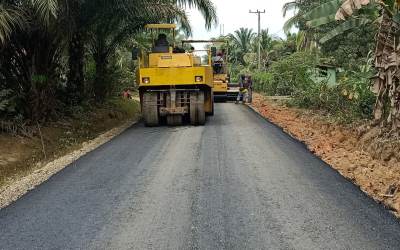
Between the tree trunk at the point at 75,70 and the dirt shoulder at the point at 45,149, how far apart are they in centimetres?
62

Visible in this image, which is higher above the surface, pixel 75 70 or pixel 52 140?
pixel 75 70

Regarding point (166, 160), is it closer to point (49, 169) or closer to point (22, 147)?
point (49, 169)

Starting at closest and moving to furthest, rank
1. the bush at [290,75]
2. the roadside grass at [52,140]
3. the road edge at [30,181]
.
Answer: the road edge at [30,181]
the roadside grass at [52,140]
the bush at [290,75]

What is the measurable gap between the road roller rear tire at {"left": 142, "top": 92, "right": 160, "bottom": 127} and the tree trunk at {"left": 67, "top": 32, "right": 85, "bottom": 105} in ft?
10.9

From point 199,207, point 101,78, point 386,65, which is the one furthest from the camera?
point 101,78

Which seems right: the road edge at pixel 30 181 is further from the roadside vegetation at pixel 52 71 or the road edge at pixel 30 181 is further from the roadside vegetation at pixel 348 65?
the roadside vegetation at pixel 348 65

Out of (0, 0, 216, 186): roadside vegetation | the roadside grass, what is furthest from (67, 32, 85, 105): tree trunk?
the roadside grass

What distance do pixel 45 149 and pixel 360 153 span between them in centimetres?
750

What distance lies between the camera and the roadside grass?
35.6ft

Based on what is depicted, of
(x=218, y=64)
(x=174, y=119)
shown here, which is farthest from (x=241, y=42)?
(x=174, y=119)

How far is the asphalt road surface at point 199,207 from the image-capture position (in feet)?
16.1

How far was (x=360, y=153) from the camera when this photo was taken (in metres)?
9.29

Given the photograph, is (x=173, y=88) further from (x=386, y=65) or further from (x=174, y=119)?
(x=386, y=65)

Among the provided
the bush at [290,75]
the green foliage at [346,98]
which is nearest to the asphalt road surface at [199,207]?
the green foliage at [346,98]
